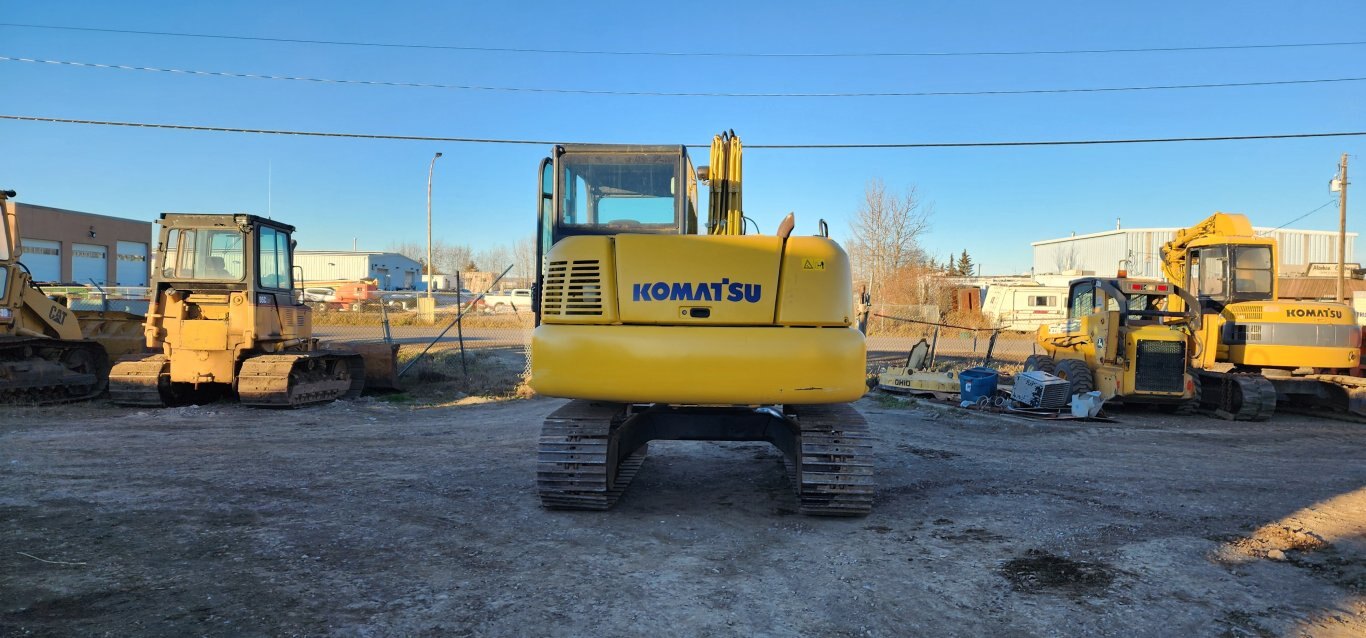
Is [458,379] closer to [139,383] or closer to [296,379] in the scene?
[296,379]

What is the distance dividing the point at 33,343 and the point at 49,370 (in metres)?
0.57

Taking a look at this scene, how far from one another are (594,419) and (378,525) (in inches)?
61.9

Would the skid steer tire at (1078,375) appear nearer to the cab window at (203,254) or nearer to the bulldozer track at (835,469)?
the bulldozer track at (835,469)

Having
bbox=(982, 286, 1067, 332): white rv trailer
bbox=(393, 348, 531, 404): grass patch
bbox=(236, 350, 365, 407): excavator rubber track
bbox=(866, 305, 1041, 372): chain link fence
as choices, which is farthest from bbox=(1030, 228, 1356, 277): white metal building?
bbox=(236, 350, 365, 407): excavator rubber track

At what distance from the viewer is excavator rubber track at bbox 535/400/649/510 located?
5.24 meters

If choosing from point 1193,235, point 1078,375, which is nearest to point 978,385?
point 1078,375

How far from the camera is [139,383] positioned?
10.8 metres

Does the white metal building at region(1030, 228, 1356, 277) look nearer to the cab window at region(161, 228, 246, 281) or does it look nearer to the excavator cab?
the excavator cab

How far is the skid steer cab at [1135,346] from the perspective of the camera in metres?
11.6

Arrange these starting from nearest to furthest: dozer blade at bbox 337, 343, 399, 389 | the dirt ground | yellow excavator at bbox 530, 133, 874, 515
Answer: the dirt ground
yellow excavator at bbox 530, 133, 874, 515
dozer blade at bbox 337, 343, 399, 389

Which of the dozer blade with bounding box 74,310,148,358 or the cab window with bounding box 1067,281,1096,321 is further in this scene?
the cab window with bounding box 1067,281,1096,321

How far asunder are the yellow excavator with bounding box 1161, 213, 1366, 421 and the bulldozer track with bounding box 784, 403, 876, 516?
9.42m

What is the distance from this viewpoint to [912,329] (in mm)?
30734

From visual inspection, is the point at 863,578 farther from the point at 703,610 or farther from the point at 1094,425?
the point at 1094,425
